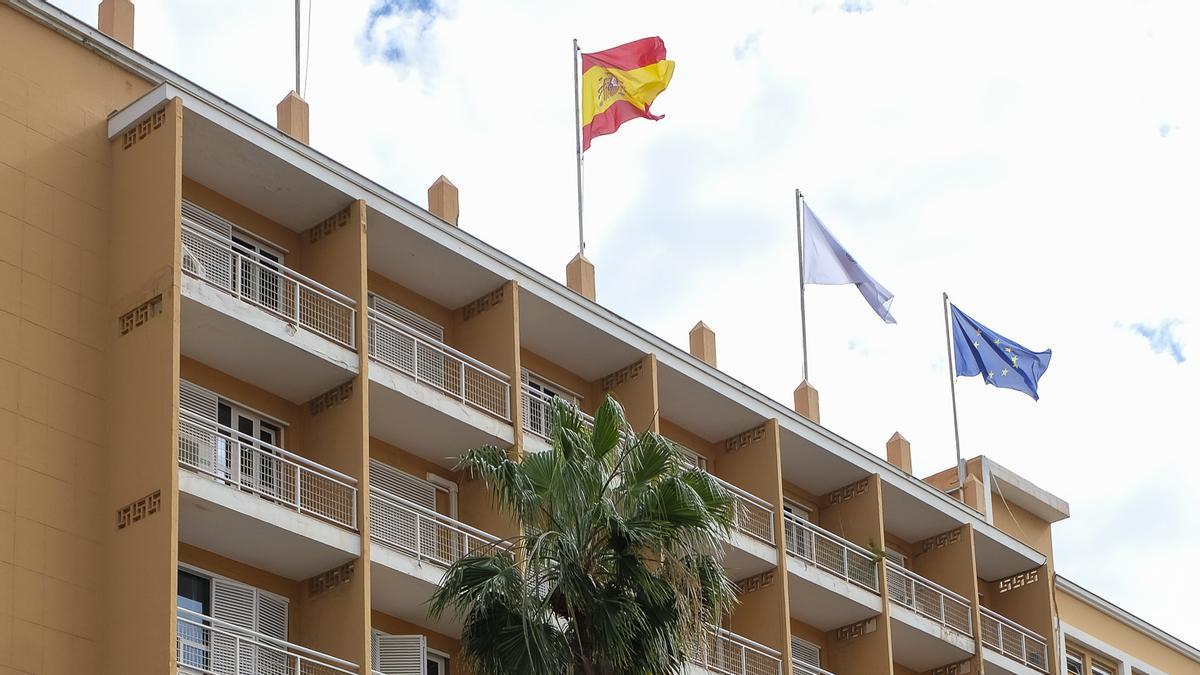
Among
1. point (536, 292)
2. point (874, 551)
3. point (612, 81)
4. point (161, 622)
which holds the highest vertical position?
point (612, 81)

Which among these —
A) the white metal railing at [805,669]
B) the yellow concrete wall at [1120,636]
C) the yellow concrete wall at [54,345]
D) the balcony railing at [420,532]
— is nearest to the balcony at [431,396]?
the balcony railing at [420,532]

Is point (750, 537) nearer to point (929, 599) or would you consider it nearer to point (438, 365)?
point (929, 599)

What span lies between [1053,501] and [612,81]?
19244 mm

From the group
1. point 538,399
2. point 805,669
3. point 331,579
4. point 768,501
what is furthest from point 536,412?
point 805,669

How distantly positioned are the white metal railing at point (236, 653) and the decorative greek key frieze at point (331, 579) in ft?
4.69

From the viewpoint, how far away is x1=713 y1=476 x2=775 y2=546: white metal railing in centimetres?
4609

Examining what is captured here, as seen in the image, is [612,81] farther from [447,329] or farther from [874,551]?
[874,551]

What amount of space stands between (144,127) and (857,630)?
847 inches

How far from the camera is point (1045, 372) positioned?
184ft

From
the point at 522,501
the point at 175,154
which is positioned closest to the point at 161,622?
the point at 522,501

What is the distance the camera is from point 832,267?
173 ft

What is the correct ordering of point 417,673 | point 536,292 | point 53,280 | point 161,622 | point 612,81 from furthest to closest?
point 612,81 → point 536,292 → point 417,673 → point 53,280 → point 161,622

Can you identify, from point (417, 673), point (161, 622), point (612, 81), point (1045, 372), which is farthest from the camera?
point (1045, 372)

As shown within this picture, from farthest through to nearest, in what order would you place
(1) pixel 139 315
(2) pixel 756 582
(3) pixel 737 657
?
(2) pixel 756 582
(3) pixel 737 657
(1) pixel 139 315
